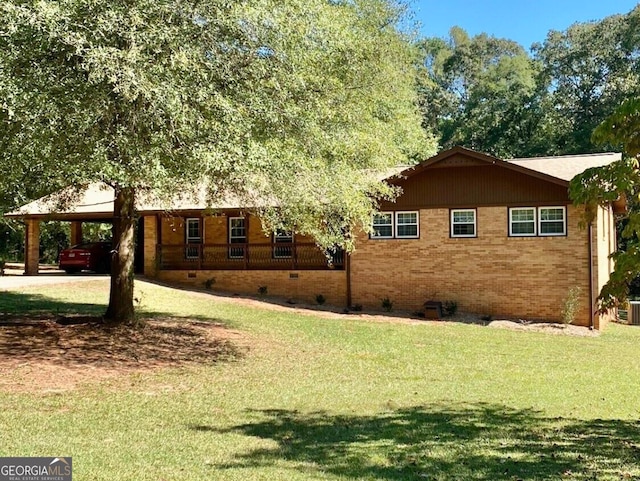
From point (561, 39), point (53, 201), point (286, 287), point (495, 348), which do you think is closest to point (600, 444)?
point (495, 348)

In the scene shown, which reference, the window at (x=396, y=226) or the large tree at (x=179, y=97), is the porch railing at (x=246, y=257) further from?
the large tree at (x=179, y=97)

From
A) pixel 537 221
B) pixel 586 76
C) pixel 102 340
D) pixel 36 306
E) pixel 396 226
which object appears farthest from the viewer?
pixel 586 76

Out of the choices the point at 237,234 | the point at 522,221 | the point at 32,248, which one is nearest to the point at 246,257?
the point at 237,234

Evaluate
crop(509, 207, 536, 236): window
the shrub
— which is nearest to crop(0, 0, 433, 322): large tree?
crop(509, 207, 536, 236): window

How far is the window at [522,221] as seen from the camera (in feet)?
61.2

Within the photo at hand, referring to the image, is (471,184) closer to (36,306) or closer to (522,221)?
(522,221)

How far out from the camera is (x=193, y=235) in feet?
79.1

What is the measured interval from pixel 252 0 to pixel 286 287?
14.2 meters

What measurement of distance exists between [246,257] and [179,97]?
15032 mm

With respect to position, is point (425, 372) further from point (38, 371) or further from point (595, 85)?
point (595, 85)

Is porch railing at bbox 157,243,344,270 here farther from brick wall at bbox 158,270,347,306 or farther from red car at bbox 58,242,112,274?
red car at bbox 58,242,112,274

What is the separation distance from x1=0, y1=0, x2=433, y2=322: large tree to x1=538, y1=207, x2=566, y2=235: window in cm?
923

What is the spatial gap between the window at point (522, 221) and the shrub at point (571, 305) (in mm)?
2162

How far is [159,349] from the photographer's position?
37.3 feet
